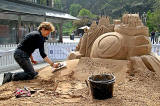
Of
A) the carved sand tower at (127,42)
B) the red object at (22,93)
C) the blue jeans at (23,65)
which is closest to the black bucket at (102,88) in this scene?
the red object at (22,93)

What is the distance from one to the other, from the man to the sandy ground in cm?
16

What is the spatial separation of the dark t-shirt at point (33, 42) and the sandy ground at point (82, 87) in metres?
0.57

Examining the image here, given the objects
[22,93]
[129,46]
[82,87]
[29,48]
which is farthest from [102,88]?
[29,48]

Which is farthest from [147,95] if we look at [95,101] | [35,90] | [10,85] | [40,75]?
[10,85]

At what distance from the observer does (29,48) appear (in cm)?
349

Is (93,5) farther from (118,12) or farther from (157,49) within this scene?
(157,49)

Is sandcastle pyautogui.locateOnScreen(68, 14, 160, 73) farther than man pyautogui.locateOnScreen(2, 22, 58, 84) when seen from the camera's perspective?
Yes

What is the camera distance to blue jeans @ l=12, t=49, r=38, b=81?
135 inches

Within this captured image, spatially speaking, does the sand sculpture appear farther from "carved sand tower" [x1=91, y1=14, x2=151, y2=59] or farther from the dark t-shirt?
the dark t-shirt

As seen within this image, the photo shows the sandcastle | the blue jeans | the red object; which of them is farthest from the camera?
the sandcastle

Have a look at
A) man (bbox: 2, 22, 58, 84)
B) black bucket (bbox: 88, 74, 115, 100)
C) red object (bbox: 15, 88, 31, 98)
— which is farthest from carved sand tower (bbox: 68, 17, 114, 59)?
black bucket (bbox: 88, 74, 115, 100)

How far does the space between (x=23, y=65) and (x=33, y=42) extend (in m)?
0.49

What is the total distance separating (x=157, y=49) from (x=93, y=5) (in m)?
50.2

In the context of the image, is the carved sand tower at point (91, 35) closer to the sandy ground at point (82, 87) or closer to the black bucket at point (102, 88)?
the sandy ground at point (82, 87)
